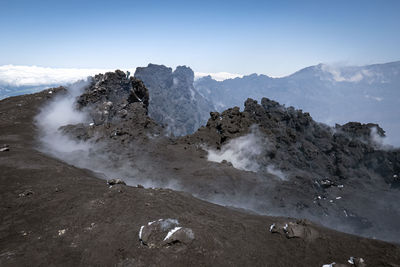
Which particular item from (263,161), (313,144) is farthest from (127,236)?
(313,144)

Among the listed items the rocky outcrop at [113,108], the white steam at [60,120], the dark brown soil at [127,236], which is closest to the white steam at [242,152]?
the rocky outcrop at [113,108]

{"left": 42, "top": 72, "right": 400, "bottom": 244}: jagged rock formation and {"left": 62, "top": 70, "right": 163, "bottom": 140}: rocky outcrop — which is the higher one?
{"left": 62, "top": 70, "right": 163, "bottom": 140}: rocky outcrop

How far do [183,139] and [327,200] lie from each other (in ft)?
74.2

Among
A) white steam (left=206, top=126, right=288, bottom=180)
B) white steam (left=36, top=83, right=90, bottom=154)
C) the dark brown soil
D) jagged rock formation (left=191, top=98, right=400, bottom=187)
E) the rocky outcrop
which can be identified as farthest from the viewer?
jagged rock formation (left=191, top=98, right=400, bottom=187)

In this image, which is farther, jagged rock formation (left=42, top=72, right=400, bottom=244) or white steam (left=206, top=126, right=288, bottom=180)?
white steam (left=206, top=126, right=288, bottom=180)

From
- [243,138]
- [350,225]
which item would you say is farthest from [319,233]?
[243,138]

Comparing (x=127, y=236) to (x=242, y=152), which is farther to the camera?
(x=242, y=152)

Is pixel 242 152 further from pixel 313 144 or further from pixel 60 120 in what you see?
pixel 60 120

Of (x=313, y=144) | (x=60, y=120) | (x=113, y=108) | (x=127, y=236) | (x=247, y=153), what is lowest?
(x=313, y=144)

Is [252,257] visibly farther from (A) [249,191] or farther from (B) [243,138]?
(B) [243,138]

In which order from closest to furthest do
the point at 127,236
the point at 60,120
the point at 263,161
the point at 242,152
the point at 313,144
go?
the point at 127,236 < the point at 60,120 < the point at 263,161 < the point at 242,152 < the point at 313,144

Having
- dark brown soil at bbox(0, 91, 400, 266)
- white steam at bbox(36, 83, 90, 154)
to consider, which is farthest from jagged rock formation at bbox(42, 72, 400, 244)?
dark brown soil at bbox(0, 91, 400, 266)

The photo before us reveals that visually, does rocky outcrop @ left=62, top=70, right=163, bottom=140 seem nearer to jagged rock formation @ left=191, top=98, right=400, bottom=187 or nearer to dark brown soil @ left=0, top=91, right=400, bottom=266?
jagged rock formation @ left=191, top=98, right=400, bottom=187

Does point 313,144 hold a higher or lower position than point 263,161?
higher
